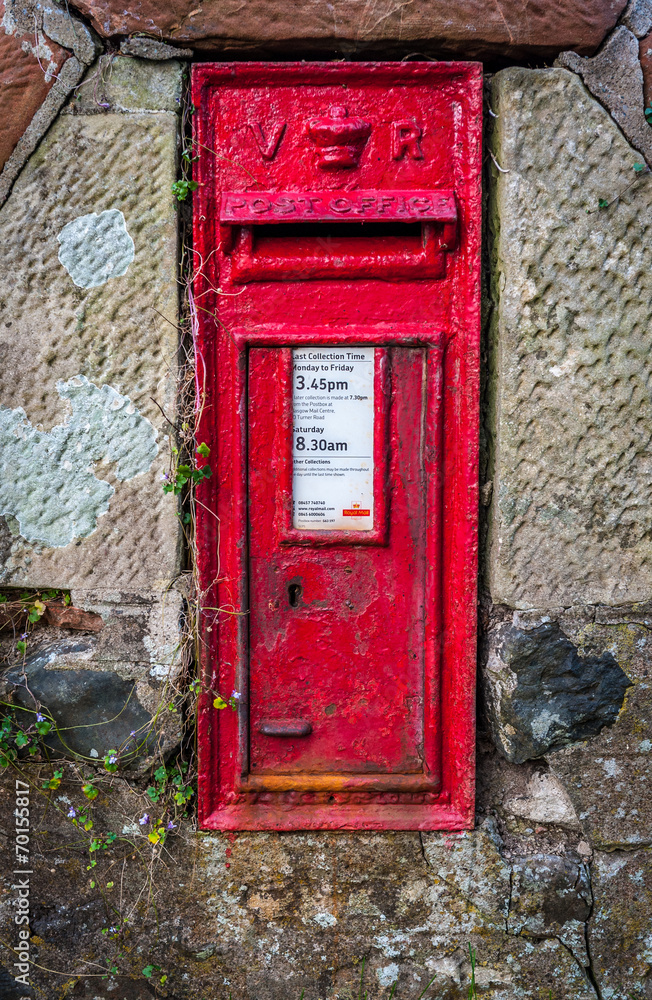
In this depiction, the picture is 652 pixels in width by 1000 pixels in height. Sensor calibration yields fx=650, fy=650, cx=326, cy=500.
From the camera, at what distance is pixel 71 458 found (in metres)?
1.69

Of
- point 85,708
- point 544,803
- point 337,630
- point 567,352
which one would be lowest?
point 544,803

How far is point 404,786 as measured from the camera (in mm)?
1719

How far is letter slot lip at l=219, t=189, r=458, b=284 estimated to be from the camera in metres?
1.55

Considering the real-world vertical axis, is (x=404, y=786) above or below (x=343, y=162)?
below

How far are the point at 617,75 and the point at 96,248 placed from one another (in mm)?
1359

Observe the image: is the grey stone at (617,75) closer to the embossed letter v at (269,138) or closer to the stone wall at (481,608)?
the stone wall at (481,608)

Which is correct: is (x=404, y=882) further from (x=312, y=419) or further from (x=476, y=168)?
(x=476, y=168)

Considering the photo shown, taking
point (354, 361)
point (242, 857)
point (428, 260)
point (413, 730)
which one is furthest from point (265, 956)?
point (428, 260)

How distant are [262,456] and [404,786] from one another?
3.11ft

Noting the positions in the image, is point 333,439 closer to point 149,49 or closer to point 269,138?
point 269,138

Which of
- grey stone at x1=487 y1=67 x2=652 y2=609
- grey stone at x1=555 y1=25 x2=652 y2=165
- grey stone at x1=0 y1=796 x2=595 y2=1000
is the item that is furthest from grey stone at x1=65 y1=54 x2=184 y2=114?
grey stone at x1=0 y1=796 x2=595 y2=1000

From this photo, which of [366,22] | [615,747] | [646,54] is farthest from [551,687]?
[366,22]

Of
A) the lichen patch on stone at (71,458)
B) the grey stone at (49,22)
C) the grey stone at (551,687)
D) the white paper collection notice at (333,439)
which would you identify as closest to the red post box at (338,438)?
the white paper collection notice at (333,439)

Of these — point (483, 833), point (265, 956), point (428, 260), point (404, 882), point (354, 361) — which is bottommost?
point (265, 956)
